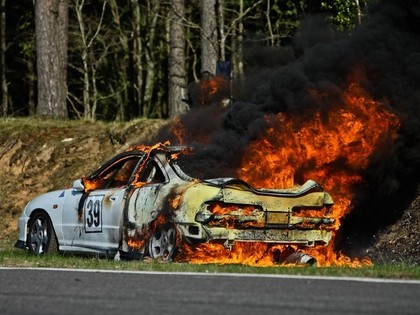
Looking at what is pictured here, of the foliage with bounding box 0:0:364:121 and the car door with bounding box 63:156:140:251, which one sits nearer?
the car door with bounding box 63:156:140:251

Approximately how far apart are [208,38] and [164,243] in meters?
15.8

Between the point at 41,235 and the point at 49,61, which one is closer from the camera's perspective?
the point at 41,235

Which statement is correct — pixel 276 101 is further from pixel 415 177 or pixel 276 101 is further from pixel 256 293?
pixel 256 293

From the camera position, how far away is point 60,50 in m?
31.4

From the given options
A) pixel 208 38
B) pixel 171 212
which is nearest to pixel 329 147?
pixel 171 212

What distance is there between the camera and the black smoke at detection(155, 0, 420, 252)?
56.2 feet

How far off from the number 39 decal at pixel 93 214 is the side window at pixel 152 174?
728 millimetres

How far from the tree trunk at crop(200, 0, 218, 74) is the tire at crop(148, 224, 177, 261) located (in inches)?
596

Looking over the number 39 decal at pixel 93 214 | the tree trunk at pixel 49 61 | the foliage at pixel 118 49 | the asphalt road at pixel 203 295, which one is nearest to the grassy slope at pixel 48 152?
the tree trunk at pixel 49 61

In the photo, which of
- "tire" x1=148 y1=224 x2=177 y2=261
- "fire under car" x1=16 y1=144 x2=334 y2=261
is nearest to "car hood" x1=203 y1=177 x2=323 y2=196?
"fire under car" x1=16 y1=144 x2=334 y2=261

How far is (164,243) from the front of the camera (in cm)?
1455

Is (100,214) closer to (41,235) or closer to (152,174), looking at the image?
(152,174)

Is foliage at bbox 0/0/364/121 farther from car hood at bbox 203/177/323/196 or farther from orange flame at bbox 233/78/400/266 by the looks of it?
car hood at bbox 203/177/323/196

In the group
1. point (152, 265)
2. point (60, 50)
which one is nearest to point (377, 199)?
point (152, 265)
